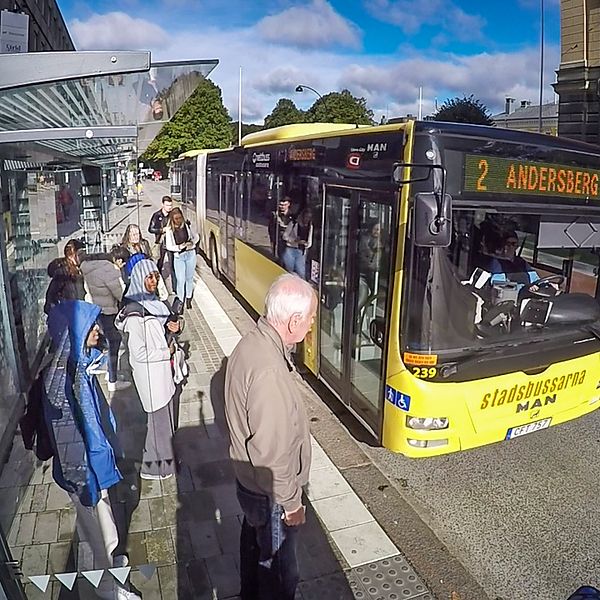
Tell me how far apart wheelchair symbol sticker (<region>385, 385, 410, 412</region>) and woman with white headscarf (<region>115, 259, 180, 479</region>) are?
175 centimetres

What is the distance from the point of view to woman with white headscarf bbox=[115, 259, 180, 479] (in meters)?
4.59

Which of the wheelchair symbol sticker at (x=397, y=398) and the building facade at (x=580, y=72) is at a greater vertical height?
the building facade at (x=580, y=72)

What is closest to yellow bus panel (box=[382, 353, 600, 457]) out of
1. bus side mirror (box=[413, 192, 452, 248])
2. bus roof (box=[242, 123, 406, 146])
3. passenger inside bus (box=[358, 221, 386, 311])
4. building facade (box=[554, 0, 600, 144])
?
A: passenger inside bus (box=[358, 221, 386, 311])

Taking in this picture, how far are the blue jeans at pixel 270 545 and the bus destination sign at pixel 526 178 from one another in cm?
270

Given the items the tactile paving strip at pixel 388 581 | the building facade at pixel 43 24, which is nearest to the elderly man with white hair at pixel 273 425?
the tactile paving strip at pixel 388 581

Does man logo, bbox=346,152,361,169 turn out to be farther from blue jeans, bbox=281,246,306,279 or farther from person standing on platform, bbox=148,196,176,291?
person standing on platform, bbox=148,196,176,291

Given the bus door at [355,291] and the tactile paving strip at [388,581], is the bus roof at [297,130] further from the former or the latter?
the tactile paving strip at [388,581]

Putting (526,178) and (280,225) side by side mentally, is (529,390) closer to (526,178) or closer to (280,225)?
(526,178)

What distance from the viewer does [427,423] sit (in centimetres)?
470

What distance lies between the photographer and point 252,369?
288 cm

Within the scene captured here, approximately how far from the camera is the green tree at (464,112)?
A: 140 ft

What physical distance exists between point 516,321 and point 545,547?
174cm

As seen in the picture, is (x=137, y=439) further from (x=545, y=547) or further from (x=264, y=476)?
(x=545, y=547)

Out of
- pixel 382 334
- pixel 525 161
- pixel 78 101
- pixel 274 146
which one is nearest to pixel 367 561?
pixel 382 334
